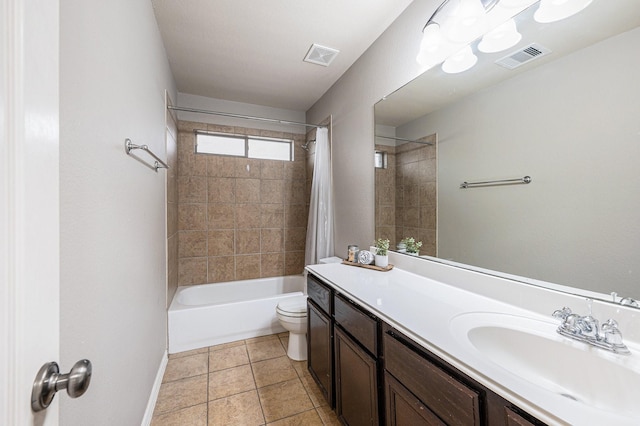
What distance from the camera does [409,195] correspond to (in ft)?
5.95

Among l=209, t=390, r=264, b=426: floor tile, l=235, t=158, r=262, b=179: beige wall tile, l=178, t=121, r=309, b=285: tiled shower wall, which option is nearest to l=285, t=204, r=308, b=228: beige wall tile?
l=178, t=121, r=309, b=285: tiled shower wall

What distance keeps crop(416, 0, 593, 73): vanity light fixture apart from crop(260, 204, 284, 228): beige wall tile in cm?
227

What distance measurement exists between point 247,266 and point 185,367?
1.27 m

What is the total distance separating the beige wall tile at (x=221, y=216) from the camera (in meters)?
3.06

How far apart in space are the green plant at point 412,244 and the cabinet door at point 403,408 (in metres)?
0.85

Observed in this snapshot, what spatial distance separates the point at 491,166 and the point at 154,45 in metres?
2.17

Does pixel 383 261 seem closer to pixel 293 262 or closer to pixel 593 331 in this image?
pixel 593 331

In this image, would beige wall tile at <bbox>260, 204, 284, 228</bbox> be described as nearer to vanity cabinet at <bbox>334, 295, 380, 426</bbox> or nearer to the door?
vanity cabinet at <bbox>334, 295, 380, 426</bbox>

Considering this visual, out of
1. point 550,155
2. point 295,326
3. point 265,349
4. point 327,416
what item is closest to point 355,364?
point 327,416

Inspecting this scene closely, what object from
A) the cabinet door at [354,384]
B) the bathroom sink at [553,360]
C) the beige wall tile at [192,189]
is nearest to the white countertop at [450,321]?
the bathroom sink at [553,360]

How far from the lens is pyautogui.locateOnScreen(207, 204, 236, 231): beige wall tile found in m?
3.06

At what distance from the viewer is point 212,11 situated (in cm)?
175

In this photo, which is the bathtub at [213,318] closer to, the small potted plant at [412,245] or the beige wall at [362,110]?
the beige wall at [362,110]

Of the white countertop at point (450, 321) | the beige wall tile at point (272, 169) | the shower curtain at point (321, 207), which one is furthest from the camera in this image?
the beige wall tile at point (272, 169)
